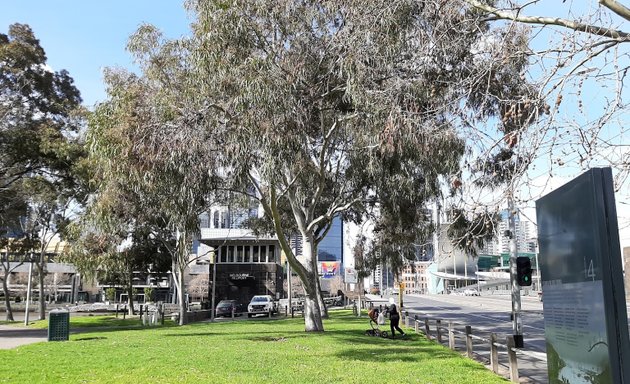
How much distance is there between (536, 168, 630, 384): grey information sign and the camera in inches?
163

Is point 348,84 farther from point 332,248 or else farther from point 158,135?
point 332,248

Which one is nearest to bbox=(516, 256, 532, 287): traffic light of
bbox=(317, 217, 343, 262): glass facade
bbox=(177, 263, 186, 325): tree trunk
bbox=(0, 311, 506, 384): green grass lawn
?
bbox=(0, 311, 506, 384): green grass lawn

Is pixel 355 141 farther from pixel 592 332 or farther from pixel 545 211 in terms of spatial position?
pixel 592 332

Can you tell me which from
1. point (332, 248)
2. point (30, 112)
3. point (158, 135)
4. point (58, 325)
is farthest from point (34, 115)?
point (332, 248)

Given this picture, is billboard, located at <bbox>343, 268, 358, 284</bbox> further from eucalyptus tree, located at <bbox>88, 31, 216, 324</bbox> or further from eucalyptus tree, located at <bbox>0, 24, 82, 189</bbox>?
eucalyptus tree, located at <bbox>88, 31, 216, 324</bbox>

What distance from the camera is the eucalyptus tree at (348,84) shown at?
10.2 m

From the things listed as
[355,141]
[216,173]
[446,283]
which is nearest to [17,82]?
[216,173]

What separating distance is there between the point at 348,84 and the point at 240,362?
6968 millimetres

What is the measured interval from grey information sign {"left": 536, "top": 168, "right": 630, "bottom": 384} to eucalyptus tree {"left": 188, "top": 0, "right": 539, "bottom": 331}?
124 inches

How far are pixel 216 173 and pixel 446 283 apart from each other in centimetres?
14649

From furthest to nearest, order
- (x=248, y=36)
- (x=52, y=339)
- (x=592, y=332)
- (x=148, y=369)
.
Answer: (x=52, y=339) < (x=248, y=36) < (x=148, y=369) < (x=592, y=332)

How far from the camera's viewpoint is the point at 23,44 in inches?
963

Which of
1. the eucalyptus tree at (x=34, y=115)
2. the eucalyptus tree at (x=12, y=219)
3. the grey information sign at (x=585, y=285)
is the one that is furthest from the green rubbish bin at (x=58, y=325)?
the grey information sign at (x=585, y=285)

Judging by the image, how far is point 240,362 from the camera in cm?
1346
